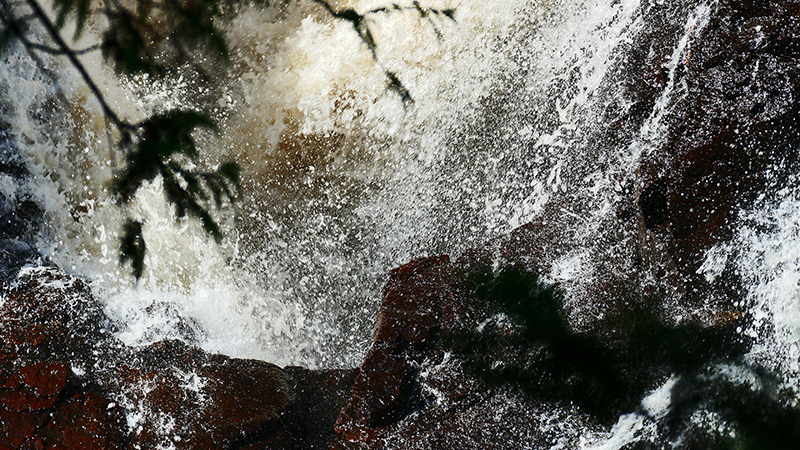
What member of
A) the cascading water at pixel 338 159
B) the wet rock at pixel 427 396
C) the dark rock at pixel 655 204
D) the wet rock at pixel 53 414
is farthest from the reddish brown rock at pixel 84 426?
the dark rock at pixel 655 204

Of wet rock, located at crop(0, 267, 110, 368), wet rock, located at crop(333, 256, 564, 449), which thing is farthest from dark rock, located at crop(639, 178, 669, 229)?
wet rock, located at crop(0, 267, 110, 368)

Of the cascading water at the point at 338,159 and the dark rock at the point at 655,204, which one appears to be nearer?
the dark rock at the point at 655,204

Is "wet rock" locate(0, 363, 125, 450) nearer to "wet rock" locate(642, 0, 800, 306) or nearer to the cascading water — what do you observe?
the cascading water

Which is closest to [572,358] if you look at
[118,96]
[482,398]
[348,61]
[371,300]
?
[482,398]

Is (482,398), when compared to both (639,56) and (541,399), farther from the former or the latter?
(639,56)

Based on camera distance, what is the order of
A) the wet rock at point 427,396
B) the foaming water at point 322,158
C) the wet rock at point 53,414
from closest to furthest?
the wet rock at point 427,396, the wet rock at point 53,414, the foaming water at point 322,158

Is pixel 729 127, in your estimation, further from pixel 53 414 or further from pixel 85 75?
pixel 85 75

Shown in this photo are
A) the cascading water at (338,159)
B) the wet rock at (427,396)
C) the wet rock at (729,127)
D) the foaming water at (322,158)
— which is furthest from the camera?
the foaming water at (322,158)

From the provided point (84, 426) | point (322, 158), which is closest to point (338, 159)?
point (322, 158)

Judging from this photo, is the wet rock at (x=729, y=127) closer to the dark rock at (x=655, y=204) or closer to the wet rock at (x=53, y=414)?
the dark rock at (x=655, y=204)

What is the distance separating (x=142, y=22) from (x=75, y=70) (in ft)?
1.47

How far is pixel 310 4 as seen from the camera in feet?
8.61

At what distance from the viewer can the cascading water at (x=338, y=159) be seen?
7.29 feet

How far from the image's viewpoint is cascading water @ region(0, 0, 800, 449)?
2.22m
